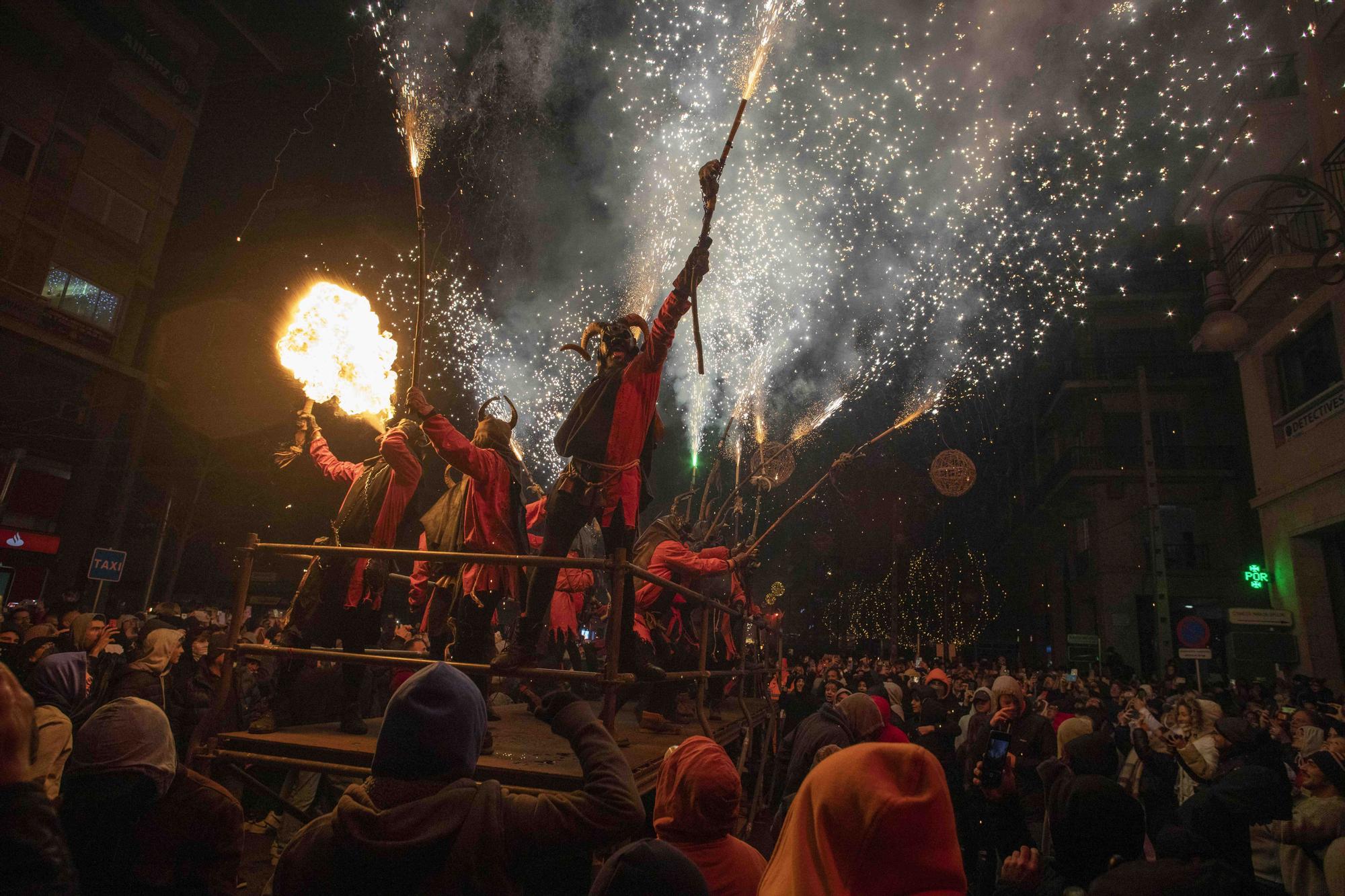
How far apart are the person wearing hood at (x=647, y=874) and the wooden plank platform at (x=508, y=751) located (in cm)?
120

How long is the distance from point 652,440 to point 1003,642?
43847 mm

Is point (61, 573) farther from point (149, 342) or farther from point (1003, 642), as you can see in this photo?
point (1003, 642)

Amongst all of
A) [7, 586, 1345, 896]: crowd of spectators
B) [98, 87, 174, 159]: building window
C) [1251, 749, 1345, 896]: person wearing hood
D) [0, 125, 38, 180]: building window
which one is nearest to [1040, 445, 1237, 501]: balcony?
[1251, 749, 1345, 896]: person wearing hood

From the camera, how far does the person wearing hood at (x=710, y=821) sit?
2.51 m

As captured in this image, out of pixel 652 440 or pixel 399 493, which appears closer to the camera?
pixel 652 440

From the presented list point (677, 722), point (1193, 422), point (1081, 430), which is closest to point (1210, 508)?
point (1193, 422)

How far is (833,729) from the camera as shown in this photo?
16.4 feet

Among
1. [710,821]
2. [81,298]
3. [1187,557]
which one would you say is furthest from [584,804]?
[1187,557]

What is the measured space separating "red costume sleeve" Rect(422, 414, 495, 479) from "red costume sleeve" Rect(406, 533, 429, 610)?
36.8 inches

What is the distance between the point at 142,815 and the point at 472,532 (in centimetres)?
275

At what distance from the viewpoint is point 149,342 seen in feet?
82.9

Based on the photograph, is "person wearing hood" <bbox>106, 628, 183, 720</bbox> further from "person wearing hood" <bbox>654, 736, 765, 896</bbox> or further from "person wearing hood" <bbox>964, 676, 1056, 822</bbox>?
"person wearing hood" <bbox>964, 676, 1056, 822</bbox>

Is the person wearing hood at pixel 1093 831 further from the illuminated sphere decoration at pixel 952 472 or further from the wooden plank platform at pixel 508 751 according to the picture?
the illuminated sphere decoration at pixel 952 472

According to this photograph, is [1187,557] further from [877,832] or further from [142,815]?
[142,815]
